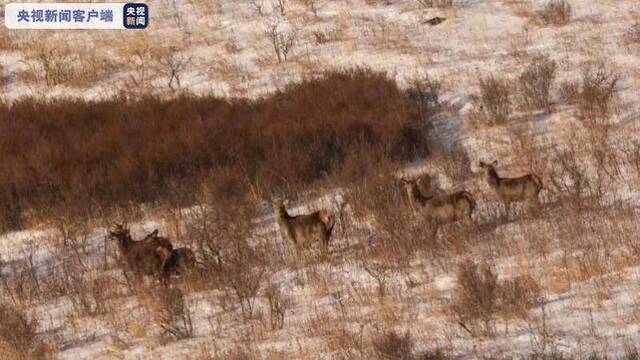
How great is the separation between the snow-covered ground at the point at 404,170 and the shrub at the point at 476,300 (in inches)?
4.3

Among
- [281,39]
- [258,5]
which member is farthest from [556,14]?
[258,5]

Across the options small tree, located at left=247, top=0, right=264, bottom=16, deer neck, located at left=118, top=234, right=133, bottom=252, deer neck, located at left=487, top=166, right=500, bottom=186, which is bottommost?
deer neck, located at left=487, top=166, right=500, bottom=186

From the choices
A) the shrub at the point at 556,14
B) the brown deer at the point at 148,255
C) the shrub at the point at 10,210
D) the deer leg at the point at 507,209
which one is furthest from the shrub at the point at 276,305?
the shrub at the point at 556,14

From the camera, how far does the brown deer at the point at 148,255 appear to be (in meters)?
10.2

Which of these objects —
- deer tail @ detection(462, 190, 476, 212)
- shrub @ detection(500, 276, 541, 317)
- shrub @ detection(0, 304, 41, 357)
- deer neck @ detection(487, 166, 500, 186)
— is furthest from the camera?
deer neck @ detection(487, 166, 500, 186)

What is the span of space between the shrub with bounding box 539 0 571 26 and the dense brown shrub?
11.3 ft

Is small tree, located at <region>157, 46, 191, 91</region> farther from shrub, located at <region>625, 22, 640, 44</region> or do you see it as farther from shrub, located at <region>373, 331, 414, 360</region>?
shrub, located at <region>373, 331, 414, 360</region>

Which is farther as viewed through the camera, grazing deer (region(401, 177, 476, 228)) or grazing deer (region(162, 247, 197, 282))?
grazing deer (region(401, 177, 476, 228))

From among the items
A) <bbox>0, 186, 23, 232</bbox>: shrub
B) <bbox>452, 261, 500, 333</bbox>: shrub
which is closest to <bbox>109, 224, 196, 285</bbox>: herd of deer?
<bbox>452, 261, 500, 333</bbox>: shrub

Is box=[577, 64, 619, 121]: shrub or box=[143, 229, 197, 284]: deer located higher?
box=[577, 64, 619, 121]: shrub

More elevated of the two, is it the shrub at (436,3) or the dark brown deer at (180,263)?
the shrub at (436,3)

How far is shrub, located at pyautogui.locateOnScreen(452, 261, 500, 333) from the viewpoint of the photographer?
8062 mm

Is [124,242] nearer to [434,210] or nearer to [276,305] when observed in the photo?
[276,305]

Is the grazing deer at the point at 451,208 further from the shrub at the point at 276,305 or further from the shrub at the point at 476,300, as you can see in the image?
the shrub at the point at 476,300
